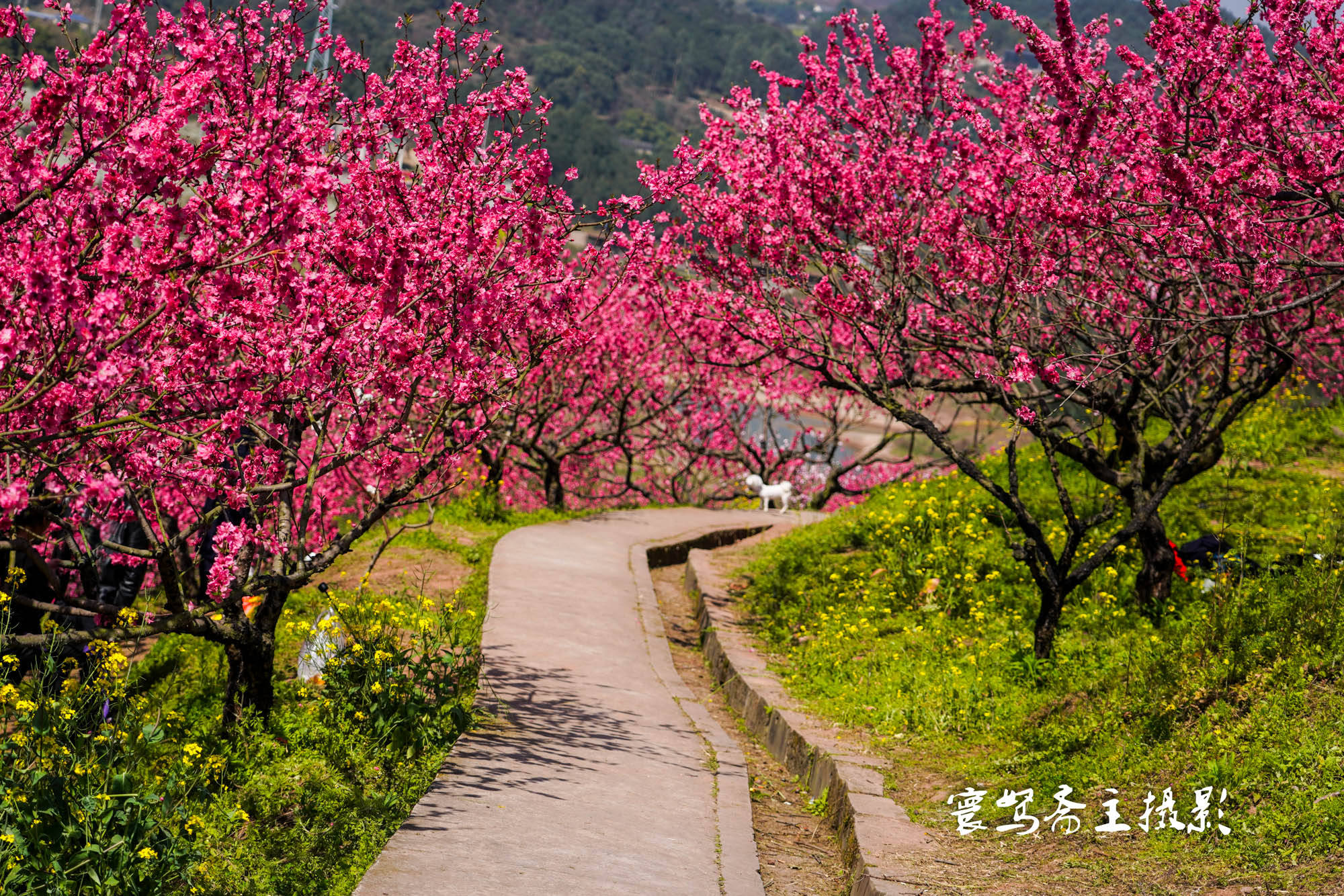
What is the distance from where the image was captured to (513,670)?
7.70m

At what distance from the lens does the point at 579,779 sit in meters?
5.93

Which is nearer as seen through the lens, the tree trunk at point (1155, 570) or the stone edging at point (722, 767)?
the stone edging at point (722, 767)

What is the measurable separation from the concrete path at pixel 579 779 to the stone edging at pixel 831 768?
1.53 ft

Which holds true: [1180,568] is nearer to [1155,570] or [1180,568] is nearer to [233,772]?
[1155,570]

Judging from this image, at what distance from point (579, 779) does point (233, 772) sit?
1741mm

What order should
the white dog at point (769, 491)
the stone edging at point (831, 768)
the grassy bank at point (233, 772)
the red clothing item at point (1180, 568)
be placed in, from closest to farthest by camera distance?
the grassy bank at point (233, 772)
the stone edging at point (831, 768)
the red clothing item at point (1180, 568)
the white dog at point (769, 491)

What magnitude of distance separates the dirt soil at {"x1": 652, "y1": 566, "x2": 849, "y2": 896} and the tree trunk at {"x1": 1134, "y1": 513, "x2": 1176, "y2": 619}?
2990mm

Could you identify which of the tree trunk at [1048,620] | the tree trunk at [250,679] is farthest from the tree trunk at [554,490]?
the tree trunk at [250,679]

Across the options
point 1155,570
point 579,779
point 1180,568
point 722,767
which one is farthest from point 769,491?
point 579,779

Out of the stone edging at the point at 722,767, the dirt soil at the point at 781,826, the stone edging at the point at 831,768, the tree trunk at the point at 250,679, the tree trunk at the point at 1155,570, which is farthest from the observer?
the tree trunk at the point at 1155,570

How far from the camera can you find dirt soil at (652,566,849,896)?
5578 mm

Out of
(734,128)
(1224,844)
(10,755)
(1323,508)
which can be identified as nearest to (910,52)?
(734,128)

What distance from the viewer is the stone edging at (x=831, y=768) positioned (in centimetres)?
531

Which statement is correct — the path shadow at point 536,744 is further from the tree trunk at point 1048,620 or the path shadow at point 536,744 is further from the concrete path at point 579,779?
→ the tree trunk at point 1048,620
